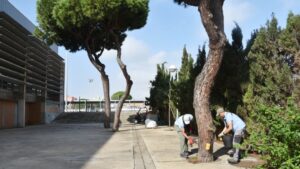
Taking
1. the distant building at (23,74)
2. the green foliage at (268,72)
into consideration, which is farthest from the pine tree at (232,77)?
the distant building at (23,74)

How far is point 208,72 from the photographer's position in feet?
39.1

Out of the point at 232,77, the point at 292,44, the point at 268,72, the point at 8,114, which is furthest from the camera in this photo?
the point at 8,114

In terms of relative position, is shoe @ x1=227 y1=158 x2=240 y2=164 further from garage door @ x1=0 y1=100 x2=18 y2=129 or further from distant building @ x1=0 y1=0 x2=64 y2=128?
garage door @ x1=0 y1=100 x2=18 y2=129

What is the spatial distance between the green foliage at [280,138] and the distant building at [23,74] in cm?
2692

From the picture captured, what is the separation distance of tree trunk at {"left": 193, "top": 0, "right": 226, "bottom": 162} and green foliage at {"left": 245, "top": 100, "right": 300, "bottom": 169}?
14.1 feet

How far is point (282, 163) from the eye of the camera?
6.62 metres

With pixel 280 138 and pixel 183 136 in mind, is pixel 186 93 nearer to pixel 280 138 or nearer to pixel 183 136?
pixel 183 136

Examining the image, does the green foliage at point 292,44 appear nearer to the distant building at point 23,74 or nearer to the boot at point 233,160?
the boot at point 233,160

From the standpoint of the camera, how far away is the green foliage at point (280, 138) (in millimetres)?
6488

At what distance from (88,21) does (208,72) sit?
1803cm

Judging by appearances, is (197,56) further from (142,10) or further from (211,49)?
(142,10)

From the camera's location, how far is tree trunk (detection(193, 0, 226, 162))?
11.6m

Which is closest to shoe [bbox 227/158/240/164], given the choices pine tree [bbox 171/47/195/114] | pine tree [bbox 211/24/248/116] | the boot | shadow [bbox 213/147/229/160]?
the boot

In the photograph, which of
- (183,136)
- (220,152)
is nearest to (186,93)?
(220,152)
